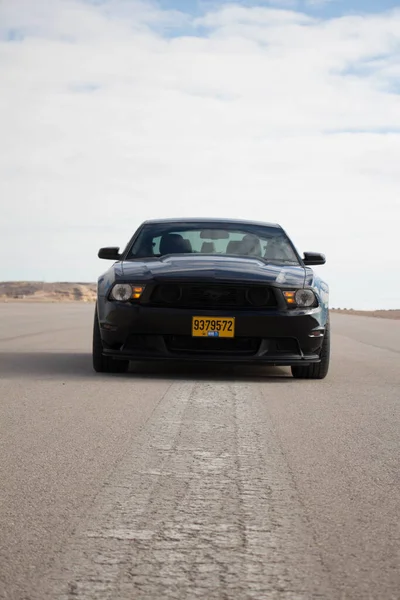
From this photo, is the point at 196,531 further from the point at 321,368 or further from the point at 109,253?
the point at 109,253

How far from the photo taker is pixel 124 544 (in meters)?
3.02

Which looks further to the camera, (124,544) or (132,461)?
(132,461)

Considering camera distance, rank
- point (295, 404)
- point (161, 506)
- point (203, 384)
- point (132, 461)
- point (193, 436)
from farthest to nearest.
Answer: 1. point (203, 384)
2. point (295, 404)
3. point (193, 436)
4. point (132, 461)
5. point (161, 506)

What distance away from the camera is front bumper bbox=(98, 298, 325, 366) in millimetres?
7887

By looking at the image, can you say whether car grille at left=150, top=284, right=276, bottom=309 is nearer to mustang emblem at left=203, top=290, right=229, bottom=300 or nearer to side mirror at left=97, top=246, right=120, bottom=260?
mustang emblem at left=203, top=290, right=229, bottom=300

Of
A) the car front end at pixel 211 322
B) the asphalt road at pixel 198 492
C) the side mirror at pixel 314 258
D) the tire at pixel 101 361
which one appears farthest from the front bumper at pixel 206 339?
the side mirror at pixel 314 258

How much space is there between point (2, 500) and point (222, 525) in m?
0.91

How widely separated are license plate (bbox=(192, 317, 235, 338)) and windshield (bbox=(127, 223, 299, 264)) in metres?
1.53

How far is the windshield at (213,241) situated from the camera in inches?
372

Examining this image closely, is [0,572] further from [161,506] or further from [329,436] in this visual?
[329,436]

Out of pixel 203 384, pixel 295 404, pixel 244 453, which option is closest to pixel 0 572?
pixel 244 453

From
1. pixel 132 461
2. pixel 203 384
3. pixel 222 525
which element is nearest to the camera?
pixel 222 525

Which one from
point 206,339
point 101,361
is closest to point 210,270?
point 206,339

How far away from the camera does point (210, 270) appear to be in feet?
26.7
